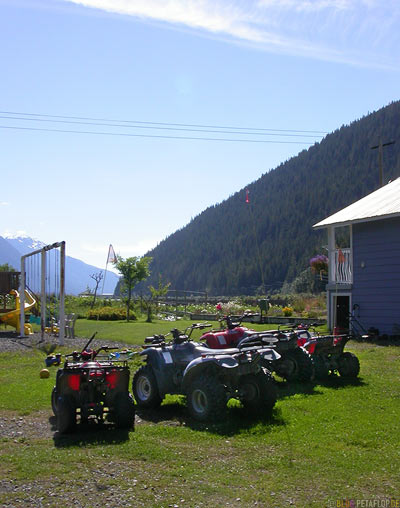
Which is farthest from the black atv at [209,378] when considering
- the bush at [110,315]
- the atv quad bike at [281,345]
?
the bush at [110,315]

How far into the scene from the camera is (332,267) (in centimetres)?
2098

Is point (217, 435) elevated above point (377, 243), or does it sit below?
below

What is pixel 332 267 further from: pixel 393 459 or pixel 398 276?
pixel 393 459

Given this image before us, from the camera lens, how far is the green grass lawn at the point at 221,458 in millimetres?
5000

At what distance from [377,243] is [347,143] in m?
83.2

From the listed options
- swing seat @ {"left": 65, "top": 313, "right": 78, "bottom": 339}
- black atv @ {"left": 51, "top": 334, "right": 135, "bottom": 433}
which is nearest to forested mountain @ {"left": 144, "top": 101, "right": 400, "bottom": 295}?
swing seat @ {"left": 65, "top": 313, "right": 78, "bottom": 339}

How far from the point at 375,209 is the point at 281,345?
33.4ft

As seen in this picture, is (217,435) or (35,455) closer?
(35,455)

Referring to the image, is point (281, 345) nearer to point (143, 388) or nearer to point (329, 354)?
point (329, 354)

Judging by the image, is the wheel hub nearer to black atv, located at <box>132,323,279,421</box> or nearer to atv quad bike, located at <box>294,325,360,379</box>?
black atv, located at <box>132,323,279,421</box>

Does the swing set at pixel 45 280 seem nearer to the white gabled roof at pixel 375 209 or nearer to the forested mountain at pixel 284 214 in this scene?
the white gabled roof at pixel 375 209

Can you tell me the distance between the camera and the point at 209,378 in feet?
25.2

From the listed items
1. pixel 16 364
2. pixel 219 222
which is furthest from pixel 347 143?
pixel 16 364

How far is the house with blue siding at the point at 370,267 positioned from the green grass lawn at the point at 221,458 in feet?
31.1
